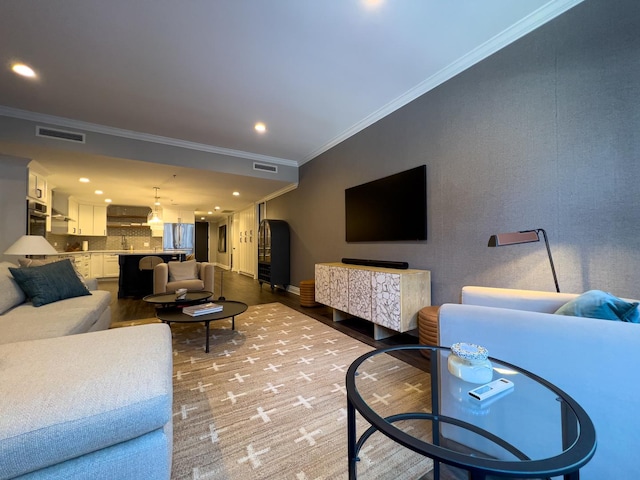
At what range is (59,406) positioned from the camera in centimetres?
85

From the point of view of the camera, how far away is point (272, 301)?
495cm

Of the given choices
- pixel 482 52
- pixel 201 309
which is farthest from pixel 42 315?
pixel 482 52

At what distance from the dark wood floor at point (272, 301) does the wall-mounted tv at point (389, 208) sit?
1.22 m

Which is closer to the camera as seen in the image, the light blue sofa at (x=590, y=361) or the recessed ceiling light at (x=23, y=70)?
the light blue sofa at (x=590, y=361)

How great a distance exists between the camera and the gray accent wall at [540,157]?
5.66 feet

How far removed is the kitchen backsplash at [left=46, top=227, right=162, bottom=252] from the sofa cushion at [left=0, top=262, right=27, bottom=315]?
6.43m

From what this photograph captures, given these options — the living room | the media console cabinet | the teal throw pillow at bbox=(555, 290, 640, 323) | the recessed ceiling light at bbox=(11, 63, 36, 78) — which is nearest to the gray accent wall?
the living room

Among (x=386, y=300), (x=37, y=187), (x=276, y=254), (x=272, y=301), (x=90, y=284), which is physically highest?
(x=37, y=187)

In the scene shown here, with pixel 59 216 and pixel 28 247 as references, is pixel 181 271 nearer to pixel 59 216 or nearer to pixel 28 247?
pixel 28 247

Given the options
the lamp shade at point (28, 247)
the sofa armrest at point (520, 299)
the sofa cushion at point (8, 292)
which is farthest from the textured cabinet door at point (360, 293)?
the lamp shade at point (28, 247)

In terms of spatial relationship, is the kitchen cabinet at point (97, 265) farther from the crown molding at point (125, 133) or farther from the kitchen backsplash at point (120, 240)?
the crown molding at point (125, 133)

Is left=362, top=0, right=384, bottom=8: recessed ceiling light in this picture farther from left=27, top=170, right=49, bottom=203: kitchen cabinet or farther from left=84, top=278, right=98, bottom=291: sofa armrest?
left=27, top=170, right=49, bottom=203: kitchen cabinet

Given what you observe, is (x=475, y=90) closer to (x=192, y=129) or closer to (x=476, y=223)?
(x=476, y=223)

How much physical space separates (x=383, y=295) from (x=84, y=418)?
251 cm
